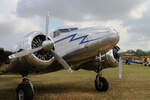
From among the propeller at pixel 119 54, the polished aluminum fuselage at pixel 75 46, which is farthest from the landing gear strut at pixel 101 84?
the polished aluminum fuselage at pixel 75 46

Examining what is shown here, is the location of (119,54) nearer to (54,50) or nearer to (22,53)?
(54,50)

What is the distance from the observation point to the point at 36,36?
24.4ft

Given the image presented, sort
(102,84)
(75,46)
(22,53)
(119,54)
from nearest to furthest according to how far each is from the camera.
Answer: (22,53) < (75,46) < (102,84) < (119,54)

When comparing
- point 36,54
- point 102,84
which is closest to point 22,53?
point 36,54

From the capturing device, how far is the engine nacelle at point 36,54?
6.89m

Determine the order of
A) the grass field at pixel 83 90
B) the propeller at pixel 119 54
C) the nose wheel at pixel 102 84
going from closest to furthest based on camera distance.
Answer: the grass field at pixel 83 90 → the nose wheel at pixel 102 84 → the propeller at pixel 119 54

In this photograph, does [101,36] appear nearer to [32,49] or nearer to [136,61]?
[32,49]

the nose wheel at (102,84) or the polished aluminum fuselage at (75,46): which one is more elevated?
the polished aluminum fuselage at (75,46)

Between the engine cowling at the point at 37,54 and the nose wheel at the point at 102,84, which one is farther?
the nose wheel at the point at 102,84

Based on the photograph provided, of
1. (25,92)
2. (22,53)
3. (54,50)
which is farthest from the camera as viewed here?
(54,50)

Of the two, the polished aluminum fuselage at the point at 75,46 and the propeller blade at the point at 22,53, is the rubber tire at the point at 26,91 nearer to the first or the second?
the polished aluminum fuselage at the point at 75,46

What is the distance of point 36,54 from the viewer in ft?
23.6

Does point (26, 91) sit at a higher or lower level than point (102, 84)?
higher

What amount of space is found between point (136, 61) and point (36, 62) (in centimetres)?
5311
